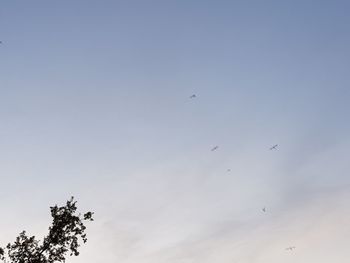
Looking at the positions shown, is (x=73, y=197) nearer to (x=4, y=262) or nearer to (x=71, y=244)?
(x=71, y=244)

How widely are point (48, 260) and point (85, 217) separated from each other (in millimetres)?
5063

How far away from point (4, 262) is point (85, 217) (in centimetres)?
817

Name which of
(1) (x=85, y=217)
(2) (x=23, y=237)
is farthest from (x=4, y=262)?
(1) (x=85, y=217)

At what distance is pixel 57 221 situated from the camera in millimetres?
58844

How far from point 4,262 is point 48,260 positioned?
3.88 meters

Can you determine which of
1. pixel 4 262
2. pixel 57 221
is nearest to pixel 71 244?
pixel 57 221

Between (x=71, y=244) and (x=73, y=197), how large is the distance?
4.30 metres

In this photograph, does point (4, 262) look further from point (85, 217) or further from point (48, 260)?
point (85, 217)

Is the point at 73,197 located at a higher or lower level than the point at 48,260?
higher

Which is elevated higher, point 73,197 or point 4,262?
point 73,197

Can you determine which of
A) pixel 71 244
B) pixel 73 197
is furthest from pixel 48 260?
pixel 73 197

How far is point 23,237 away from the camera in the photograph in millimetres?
58625

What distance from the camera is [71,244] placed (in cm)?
5897

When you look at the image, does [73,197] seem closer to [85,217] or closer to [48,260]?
[85,217]
